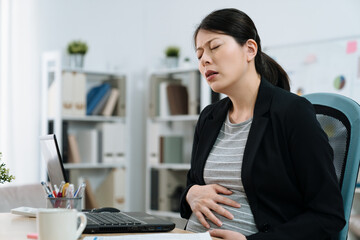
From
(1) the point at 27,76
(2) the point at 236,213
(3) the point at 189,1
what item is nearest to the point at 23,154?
(1) the point at 27,76

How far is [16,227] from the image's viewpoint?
1.45 m

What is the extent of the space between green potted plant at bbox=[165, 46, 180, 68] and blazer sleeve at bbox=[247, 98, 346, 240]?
11.8 feet

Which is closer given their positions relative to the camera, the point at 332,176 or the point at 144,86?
the point at 332,176

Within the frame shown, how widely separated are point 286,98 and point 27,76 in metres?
3.51

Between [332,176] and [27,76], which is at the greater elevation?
[27,76]

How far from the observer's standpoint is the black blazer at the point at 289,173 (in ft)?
4.40

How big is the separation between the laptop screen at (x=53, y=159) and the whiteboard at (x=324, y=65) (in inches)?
113

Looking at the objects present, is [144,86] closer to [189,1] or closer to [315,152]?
[189,1]

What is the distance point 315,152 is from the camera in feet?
4.49

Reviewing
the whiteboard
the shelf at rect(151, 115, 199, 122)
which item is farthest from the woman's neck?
the shelf at rect(151, 115, 199, 122)

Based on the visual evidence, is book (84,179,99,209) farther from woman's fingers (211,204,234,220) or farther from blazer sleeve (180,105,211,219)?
woman's fingers (211,204,234,220)

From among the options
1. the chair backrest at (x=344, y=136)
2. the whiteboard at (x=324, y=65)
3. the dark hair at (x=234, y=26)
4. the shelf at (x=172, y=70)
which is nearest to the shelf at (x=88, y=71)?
the shelf at (x=172, y=70)

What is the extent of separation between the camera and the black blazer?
134 cm

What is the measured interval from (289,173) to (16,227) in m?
0.75
